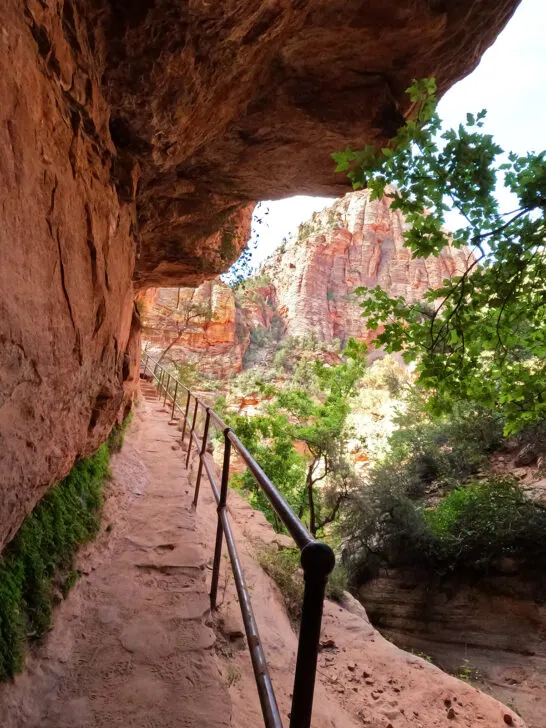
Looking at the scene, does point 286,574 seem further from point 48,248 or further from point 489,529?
point 489,529

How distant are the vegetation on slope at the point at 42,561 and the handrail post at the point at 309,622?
160 cm

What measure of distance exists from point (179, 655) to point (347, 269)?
53387mm

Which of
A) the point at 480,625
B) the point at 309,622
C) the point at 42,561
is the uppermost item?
the point at 309,622

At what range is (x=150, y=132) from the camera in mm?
3953

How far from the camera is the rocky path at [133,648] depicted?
1804 millimetres

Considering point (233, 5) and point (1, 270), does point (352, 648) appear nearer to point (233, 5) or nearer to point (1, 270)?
point (1, 270)

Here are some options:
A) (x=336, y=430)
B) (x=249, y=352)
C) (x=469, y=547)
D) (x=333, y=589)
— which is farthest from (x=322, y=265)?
(x=333, y=589)

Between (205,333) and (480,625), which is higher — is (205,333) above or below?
above

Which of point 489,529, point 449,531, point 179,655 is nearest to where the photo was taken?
point 179,655

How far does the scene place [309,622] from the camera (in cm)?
91

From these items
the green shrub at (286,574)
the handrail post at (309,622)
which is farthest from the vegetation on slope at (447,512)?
the handrail post at (309,622)

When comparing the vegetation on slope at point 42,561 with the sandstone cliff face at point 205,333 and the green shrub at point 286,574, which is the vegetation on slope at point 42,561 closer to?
the green shrub at point 286,574

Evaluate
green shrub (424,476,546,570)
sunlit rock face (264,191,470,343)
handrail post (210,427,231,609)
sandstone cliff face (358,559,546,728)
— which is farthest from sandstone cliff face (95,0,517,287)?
sunlit rock face (264,191,470,343)

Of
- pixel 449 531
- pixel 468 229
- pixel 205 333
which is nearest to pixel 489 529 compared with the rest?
pixel 449 531
